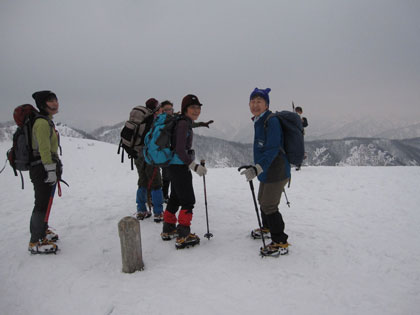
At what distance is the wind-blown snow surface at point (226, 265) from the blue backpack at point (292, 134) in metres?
1.80

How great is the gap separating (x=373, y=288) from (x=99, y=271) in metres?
4.14

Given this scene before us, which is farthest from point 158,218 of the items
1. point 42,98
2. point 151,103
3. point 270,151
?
point 42,98

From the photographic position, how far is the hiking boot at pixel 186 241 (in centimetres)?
437

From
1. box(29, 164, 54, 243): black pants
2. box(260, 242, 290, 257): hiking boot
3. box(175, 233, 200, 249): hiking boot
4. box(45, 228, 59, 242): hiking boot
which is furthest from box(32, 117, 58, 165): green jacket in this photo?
box(260, 242, 290, 257): hiking boot

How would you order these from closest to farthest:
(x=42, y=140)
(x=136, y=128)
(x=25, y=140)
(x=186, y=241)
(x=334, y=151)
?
(x=42, y=140)
(x=25, y=140)
(x=186, y=241)
(x=136, y=128)
(x=334, y=151)

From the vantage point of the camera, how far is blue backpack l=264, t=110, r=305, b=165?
393 cm

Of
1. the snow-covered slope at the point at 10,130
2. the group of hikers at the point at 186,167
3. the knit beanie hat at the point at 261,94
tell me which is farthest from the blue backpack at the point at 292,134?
the snow-covered slope at the point at 10,130

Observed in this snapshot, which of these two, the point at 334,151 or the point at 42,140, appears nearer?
the point at 42,140

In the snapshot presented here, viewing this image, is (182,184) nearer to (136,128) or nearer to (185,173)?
(185,173)

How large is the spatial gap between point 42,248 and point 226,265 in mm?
3313

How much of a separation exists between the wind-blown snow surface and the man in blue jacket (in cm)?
46

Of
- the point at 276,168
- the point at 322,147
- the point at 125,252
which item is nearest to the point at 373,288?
the point at 276,168

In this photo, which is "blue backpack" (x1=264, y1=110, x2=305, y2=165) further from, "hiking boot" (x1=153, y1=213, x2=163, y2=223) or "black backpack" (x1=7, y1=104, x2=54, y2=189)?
"black backpack" (x1=7, y1=104, x2=54, y2=189)

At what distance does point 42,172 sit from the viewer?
4.21 metres
